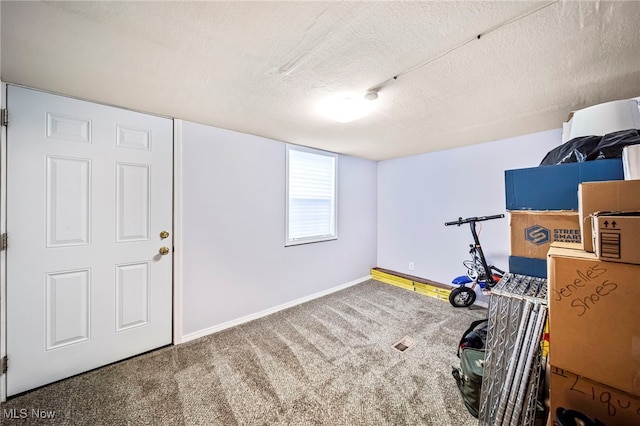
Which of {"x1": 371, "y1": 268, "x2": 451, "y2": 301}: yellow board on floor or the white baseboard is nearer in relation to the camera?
the white baseboard

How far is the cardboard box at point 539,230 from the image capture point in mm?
1293

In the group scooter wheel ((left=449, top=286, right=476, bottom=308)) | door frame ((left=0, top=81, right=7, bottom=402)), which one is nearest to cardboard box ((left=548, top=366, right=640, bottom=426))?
scooter wheel ((left=449, top=286, right=476, bottom=308))

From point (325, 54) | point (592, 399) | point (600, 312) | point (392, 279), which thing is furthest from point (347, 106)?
point (392, 279)

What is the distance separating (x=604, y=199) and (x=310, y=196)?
9.05 feet

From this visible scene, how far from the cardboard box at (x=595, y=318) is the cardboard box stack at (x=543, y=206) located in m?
0.38

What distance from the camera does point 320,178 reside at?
350 cm

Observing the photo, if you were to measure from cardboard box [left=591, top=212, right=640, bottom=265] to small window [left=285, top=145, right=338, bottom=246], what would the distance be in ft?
8.68

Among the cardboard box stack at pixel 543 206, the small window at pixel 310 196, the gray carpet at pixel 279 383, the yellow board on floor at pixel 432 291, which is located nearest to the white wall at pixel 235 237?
the small window at pixel 310 196

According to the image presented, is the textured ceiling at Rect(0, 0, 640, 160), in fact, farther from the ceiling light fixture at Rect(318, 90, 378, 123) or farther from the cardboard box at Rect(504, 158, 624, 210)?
the cardboard box at Rect(504, 158, 624, 210)

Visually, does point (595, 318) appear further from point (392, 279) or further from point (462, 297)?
point (392, 279)

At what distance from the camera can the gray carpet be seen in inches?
57.0

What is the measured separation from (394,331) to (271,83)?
8.36 ft

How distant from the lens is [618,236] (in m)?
0.87

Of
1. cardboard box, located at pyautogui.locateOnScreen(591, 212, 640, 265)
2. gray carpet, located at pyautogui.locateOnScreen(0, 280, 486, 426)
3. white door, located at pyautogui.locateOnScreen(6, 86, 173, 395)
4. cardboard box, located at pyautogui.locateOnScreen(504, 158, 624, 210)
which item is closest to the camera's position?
cardboard box, located at pyautogui.locateOnScreen(591, 212, 640, 265)
